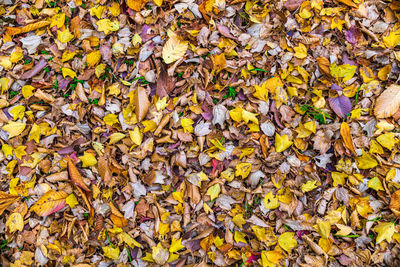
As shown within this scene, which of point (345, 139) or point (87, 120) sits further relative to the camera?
point (87, 120)

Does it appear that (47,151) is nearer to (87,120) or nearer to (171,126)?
(87,120)

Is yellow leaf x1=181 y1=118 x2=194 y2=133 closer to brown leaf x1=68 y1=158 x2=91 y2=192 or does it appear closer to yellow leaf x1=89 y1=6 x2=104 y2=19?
brown leaf x1=68 y1=158 x2=91 y2=192

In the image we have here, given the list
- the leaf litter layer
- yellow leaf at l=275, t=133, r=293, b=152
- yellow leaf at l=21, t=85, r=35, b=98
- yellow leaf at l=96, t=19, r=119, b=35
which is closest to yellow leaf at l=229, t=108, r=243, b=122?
the leaf litter layer

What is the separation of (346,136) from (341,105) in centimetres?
17

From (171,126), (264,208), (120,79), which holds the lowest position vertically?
(264,208)

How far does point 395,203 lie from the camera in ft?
4.83

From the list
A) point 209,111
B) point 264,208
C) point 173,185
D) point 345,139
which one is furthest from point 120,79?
point 345,139

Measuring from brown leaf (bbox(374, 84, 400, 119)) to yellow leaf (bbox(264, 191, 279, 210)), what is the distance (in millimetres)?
694

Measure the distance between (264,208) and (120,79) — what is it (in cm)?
108

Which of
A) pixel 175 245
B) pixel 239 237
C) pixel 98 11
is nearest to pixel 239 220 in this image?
pixel 239 237

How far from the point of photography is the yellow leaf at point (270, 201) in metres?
1.52

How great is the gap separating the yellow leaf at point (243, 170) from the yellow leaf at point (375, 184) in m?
0.64

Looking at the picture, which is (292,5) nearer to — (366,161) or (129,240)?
(366,161)

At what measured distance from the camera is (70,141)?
5.32 ft
